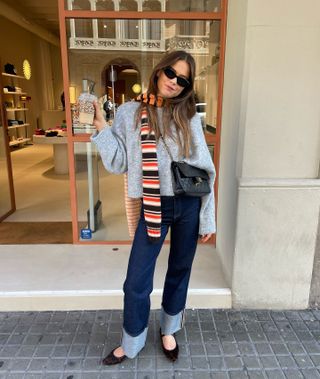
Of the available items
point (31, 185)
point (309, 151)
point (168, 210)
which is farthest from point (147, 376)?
point (31, 185)

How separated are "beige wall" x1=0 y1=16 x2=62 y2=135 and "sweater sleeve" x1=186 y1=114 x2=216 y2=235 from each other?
11.3 metres

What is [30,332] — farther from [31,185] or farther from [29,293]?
[31,185]

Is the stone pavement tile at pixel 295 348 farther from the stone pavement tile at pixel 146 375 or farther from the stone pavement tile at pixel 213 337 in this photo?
the stone pavement tile at pixel 146 375

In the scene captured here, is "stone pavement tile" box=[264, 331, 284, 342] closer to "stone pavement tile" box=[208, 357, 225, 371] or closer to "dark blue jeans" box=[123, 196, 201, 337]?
"stone pavement tile" box=[208, 357, 225, 371]

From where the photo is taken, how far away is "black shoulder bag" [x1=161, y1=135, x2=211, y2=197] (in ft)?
5.65

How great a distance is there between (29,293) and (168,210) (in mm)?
1415

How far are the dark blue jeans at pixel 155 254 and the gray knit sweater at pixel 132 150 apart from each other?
128mm

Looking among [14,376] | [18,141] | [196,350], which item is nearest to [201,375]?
[196,350]

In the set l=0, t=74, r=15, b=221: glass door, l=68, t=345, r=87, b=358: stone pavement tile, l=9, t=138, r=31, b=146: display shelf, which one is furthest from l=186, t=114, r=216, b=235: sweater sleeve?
l=9, t=138, r=31, b=146: display shelf

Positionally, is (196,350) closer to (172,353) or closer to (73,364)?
(172,353)

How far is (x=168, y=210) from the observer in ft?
5.89

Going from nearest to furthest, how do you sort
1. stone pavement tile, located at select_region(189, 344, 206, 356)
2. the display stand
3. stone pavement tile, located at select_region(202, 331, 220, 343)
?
stone pavement tile, located at select_region(189, 344, 206, 356)
stone pavement tile, located at select_region(202, 331, 220, 343)
the display stand

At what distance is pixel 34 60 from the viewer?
1474cm

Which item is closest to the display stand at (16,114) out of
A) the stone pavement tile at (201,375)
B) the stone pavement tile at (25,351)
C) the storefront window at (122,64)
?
the storefront window at (122,64)
